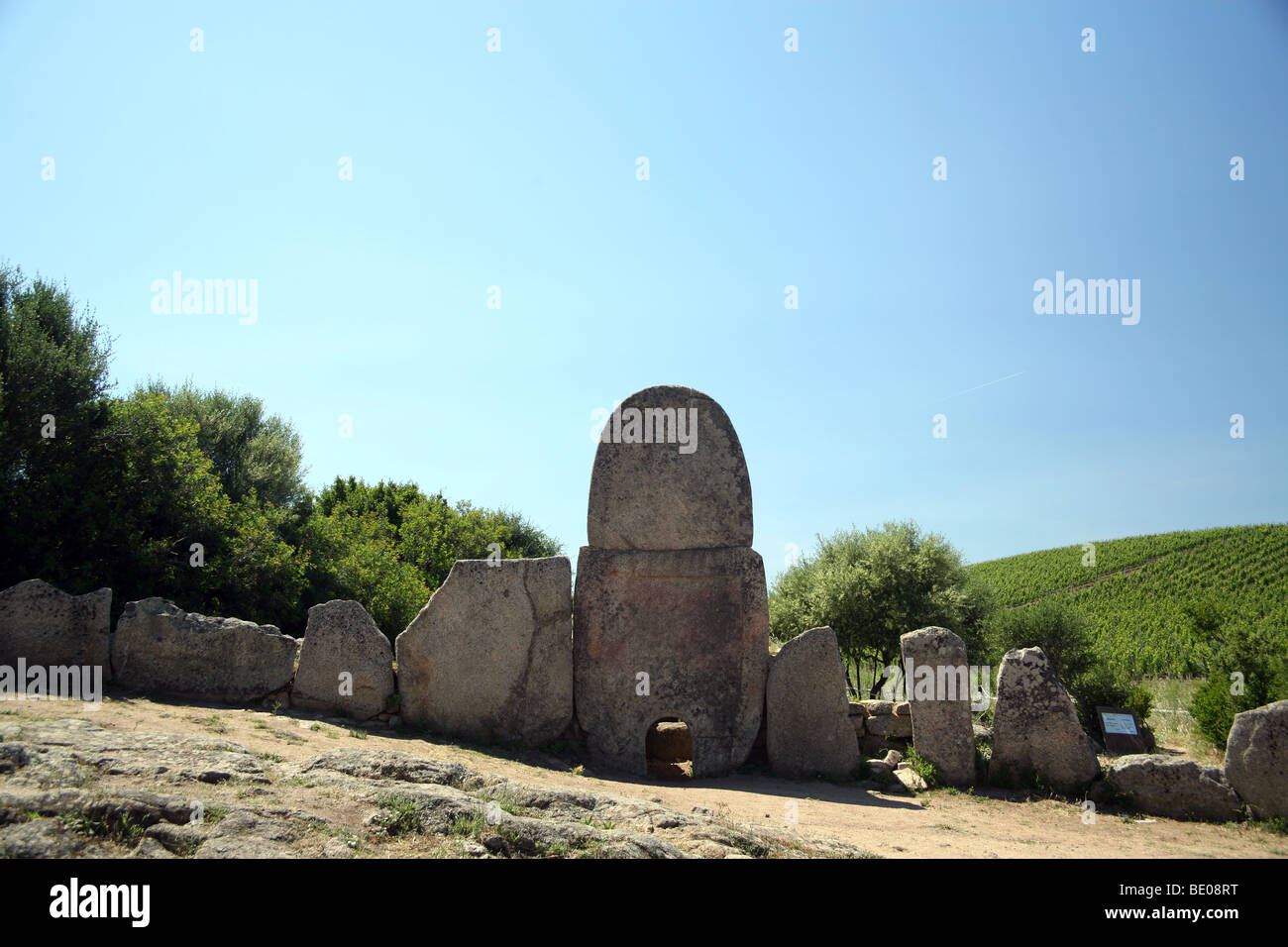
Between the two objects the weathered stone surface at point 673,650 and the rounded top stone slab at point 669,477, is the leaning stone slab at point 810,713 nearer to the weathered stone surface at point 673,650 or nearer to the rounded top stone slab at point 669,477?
the weathered stone surface at point 673,650

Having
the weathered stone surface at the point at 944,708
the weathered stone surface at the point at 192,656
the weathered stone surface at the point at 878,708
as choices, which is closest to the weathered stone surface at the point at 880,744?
the weathered stone surface at the point at 878,708

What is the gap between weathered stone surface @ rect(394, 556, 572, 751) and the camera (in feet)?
29.3

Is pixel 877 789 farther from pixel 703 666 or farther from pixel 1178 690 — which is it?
pixel 1178 690

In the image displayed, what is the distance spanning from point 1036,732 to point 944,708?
0.94 metres

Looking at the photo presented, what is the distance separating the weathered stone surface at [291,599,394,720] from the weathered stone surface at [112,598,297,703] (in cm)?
26

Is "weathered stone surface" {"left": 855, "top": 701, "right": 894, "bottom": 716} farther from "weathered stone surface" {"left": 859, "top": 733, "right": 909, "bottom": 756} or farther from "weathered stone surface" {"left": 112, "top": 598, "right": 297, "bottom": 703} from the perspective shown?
"weathered stone surface" {"left": 112, "top": 598, "right": 297, "bottom": 703}

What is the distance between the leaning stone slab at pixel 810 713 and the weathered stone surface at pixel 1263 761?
3.60 m

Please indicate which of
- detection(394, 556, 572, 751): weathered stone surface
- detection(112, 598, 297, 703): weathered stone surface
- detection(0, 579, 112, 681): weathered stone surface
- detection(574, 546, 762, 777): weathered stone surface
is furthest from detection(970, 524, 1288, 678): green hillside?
detection(0, 579, 112, 681): weathered stone surface

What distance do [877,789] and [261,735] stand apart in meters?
6.10

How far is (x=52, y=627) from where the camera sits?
27.0ft

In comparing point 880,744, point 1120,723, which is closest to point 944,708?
point 880,744

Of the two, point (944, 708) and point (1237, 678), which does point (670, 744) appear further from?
point (1237, 678)

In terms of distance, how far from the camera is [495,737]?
8867 millimetres
